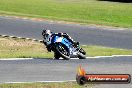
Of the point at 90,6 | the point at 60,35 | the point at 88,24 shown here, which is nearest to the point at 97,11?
the point at 90,6

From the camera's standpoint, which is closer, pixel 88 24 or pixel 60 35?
pixel 60 35

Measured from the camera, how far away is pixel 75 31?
31922 mm

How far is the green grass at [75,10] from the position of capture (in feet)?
123

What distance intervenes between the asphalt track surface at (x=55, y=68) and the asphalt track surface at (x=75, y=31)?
323 inches

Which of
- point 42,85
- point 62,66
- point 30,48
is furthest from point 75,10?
point 42,85

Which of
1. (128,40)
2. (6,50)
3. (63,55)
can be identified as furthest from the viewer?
(128,40)

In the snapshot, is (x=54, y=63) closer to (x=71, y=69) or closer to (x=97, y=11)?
(x=71, y=69)

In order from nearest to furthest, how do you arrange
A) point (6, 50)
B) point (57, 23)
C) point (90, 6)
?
point (6, 50) → point (57, 23) → point (90, 6)

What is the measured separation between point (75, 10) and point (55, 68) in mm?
24297

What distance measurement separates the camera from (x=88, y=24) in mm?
34938

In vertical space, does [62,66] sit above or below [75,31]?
above

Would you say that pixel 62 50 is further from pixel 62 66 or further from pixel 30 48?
pixel 30 48

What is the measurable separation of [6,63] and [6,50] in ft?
17.3

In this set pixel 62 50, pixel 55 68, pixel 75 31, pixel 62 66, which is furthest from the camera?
pixel 75 31
